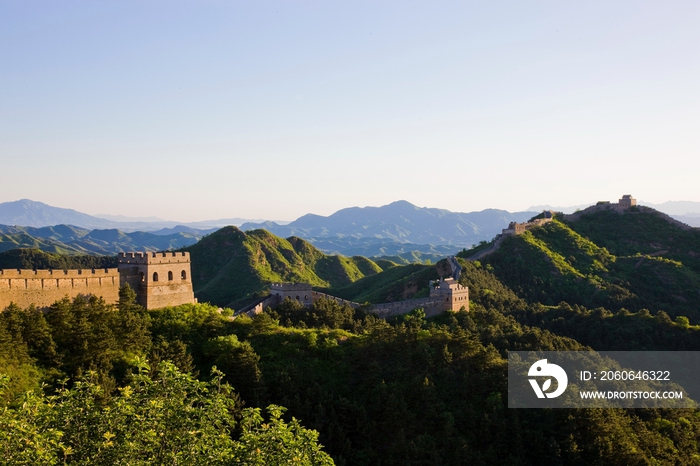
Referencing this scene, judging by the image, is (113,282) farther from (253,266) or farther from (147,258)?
(253,266)

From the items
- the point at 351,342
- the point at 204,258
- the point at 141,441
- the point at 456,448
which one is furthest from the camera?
the point at 204,258

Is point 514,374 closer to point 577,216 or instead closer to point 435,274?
point 435,274

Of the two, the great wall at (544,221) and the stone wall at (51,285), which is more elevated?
the great wall at (544,221)

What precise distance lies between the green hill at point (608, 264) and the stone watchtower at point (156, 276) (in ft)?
188

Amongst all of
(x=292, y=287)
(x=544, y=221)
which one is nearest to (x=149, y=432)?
(x=292, y=287)

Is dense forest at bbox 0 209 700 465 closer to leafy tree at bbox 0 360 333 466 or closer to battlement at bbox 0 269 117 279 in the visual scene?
leafy tree at bbox 0 360 333 466

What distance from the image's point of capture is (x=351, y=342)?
49812 millimetres

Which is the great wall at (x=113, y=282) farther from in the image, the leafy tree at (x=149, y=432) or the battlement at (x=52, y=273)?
the leafy tree at (x=149, y=432)

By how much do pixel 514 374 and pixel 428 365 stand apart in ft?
22.6

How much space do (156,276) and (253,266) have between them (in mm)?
65079

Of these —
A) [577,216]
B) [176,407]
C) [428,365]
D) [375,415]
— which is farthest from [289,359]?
[577,216]

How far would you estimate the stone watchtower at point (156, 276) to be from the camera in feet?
149

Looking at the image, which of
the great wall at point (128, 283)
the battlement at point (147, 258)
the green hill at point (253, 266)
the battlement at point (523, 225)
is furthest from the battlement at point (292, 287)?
the battlement at point (523, 225)

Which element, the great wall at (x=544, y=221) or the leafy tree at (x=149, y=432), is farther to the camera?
the great wall at (x=544, y=221)
